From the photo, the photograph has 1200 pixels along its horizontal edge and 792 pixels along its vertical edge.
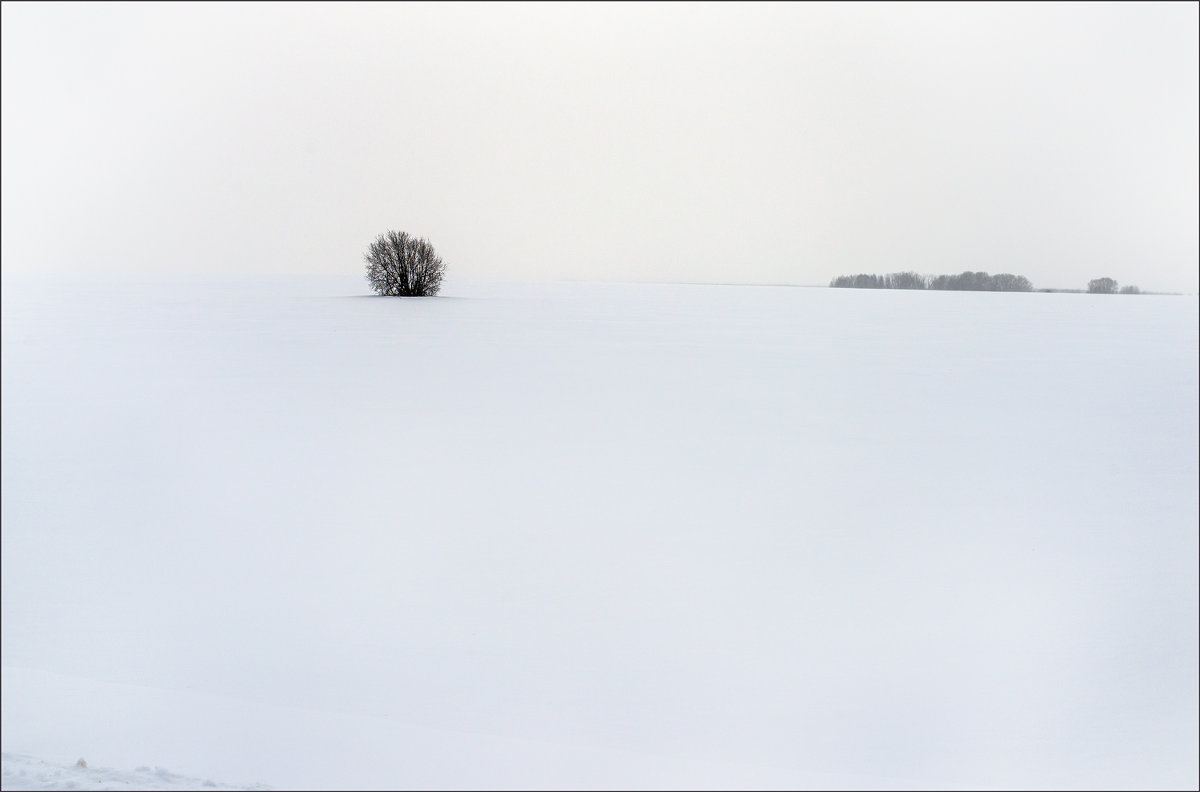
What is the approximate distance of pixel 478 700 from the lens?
338cm

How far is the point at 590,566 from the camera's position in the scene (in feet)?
15.8

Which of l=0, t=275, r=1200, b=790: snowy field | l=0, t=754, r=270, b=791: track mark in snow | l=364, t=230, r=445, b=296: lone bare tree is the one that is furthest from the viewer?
l=364, t=230, r=445, b=296: lone bare tree

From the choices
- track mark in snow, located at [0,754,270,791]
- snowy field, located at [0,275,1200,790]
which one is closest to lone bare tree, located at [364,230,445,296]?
snowy field, located at [0,275,1200,790]

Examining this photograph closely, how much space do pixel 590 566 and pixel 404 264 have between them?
7480 mm

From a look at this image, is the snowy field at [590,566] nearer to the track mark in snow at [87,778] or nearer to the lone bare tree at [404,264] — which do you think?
the track mark in snow at [87,778]

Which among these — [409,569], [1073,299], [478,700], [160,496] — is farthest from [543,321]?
[1073,299]

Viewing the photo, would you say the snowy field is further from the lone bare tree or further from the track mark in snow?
the lone bare tree

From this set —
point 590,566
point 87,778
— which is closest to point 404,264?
point 590,566

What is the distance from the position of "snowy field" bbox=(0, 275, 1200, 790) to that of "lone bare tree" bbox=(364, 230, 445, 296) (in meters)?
1.19

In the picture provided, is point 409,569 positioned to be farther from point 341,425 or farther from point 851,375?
point 851,375

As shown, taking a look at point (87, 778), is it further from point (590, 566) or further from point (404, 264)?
point (404, 264)

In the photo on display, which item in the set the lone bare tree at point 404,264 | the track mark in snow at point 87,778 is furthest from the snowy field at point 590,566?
the lone bare tree at point 404,264

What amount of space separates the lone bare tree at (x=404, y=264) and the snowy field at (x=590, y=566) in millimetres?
1186

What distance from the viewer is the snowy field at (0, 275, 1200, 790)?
A: 121 inches
